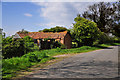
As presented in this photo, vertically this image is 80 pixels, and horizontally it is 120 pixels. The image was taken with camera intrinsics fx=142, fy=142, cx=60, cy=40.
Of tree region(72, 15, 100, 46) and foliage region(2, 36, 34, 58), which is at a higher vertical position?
tree region(72, 15, 100, 46)

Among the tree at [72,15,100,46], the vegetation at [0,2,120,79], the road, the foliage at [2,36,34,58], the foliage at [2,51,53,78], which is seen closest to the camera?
the road

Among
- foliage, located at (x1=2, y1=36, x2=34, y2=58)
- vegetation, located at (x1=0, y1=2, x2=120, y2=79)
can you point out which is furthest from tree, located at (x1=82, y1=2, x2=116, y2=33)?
foliage, located at (x1=2, y1=36, x2=34, y2=58)

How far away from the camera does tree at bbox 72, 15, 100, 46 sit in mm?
30047

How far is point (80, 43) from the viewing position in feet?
108

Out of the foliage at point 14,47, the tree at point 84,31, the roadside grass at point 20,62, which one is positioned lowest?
the roadside grass at point 20,62

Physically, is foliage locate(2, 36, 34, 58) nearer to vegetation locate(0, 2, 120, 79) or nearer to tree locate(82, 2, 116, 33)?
vegetation locate(0, 2, 120, 79)

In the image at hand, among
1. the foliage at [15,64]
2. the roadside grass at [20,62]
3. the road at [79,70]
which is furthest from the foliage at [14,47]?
the road at [79,70]

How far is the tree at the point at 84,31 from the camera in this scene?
98.6 ft

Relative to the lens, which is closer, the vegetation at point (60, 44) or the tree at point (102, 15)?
the vegetation at point (60, 44)

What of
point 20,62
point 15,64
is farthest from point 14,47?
point 15,64

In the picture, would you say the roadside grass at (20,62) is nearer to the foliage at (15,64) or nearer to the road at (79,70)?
the foliage at (15,64)

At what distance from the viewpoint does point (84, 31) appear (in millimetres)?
30297

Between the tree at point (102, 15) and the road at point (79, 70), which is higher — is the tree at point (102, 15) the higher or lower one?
the higher one

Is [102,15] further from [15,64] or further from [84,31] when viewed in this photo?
[15,64]
